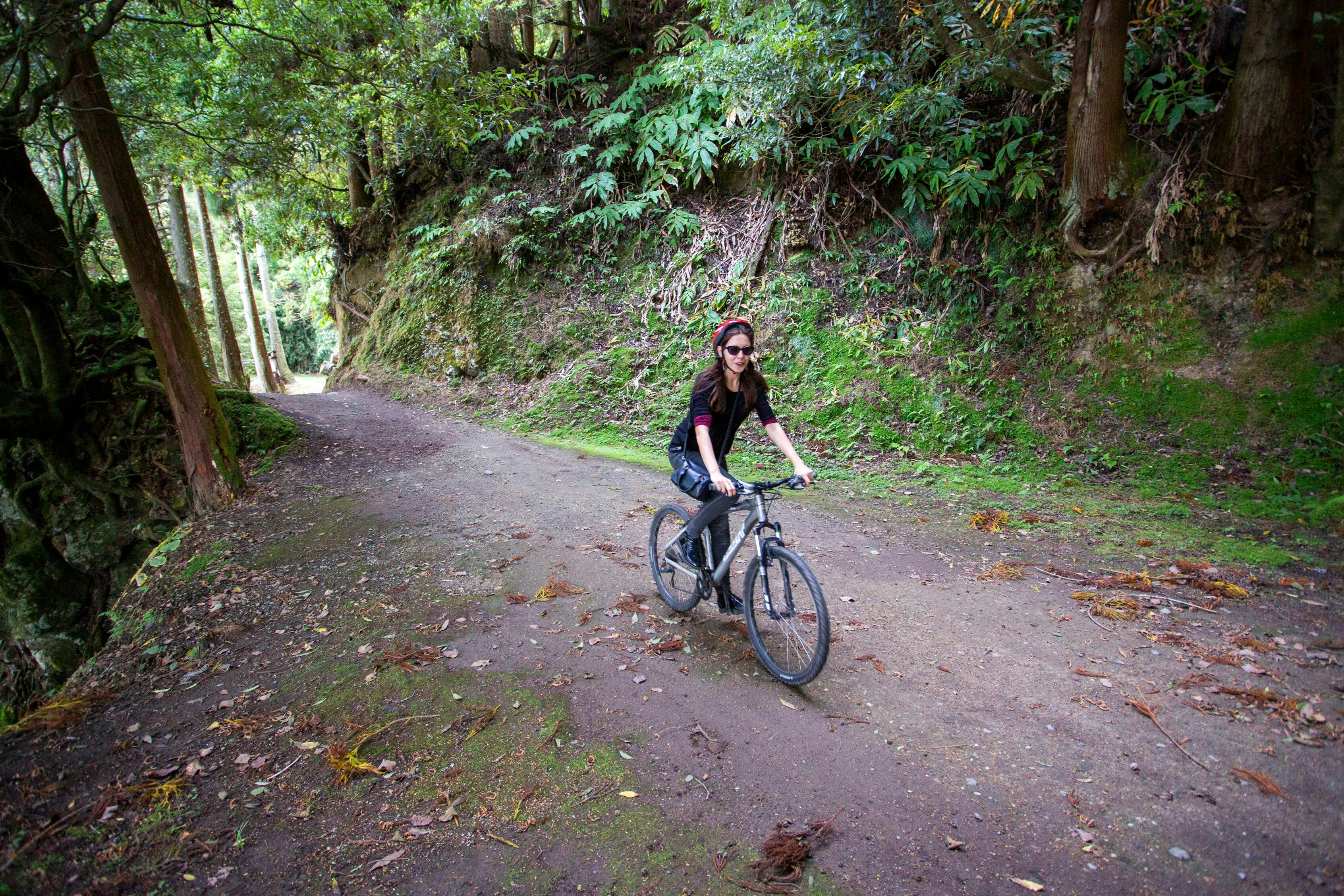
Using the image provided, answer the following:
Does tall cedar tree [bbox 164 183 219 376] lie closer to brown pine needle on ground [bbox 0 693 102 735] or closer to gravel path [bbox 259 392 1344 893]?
brown pine needle on ground [bbox 0 693 102 735]

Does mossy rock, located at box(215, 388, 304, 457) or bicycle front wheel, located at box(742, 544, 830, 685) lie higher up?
mossy rock, located at box(215, 388, 304, 457)

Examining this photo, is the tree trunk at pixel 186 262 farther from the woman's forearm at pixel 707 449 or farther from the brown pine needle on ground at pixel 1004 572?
the brown pine needle on ground at pixel 1004 572

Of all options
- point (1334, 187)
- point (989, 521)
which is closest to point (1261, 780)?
point (989, 521)

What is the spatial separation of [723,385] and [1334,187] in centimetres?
732

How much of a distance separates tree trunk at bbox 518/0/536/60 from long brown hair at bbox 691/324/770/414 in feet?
50.6

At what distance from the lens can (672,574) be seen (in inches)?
199

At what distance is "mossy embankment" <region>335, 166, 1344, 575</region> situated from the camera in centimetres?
660

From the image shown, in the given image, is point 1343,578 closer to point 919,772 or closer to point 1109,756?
point 1109,756

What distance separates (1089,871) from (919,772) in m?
0.78

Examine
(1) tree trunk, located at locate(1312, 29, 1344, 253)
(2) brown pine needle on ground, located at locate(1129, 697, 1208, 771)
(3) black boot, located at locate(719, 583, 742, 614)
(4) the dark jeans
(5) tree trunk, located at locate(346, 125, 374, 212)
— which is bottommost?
(2) brown pine needle on ground, located at locate(1129, 697, 1208, 771)

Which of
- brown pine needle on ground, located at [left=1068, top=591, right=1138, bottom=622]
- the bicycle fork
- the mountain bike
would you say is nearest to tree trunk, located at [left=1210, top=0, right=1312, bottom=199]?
brown pine needle on ground, located at [left=1068, top=591, right=1138, bottom=622]

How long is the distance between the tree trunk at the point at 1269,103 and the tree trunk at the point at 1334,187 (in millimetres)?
286

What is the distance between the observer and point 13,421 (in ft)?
25.2

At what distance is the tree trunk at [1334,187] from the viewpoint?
6.32 metres
